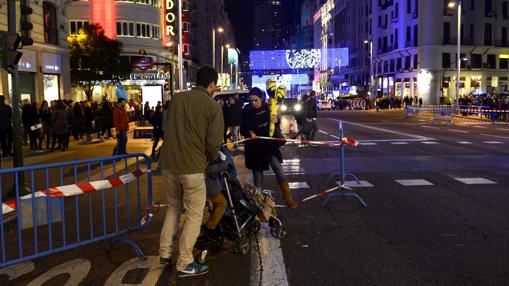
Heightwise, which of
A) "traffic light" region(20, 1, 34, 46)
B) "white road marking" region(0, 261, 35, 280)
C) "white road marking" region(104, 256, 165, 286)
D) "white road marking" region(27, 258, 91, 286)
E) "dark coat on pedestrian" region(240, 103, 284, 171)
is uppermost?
"traffic light" region(20, 1, 34, 46)

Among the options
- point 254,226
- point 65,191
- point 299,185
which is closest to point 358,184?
point 299,185

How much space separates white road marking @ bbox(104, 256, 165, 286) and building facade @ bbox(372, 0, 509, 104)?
6567 centimetres

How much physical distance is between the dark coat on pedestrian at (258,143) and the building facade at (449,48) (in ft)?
206

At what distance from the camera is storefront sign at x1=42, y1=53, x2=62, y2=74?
27.9m

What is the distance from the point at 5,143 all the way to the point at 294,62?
8468 centimetres

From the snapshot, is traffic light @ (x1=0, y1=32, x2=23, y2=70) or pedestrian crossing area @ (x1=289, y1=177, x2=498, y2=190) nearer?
traffic light @ (x1=0, y1=32, x2=23, y2=70)

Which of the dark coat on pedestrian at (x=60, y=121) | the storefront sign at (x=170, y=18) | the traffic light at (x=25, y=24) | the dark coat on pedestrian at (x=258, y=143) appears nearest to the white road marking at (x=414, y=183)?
the dark coat on pedestrian at (x=258, y=143)

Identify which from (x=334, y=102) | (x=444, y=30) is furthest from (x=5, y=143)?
(x=444, y=30)

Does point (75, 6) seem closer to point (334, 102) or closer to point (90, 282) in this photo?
point (334, 102)

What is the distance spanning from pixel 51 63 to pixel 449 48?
5476 centimetres

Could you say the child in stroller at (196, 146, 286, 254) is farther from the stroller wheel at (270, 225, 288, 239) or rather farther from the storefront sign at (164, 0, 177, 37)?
the storefront sign at (164, 0, 177, 37)

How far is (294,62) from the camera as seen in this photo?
98625 mm

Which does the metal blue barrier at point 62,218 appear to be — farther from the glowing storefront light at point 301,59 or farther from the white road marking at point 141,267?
the glowing storefront light at point 301,59

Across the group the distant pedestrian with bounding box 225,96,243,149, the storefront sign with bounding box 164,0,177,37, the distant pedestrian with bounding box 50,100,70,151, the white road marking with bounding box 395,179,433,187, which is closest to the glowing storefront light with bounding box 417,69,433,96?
the storefront sign with bounding box 164,0,177,37
